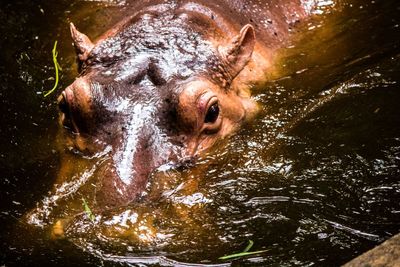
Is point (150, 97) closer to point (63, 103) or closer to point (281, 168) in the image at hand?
point (63, 103)

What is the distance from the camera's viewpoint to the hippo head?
14.1ft

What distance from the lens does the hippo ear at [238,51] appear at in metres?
5.22

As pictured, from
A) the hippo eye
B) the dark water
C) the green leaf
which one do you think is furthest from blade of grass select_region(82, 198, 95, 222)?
the hippo eye

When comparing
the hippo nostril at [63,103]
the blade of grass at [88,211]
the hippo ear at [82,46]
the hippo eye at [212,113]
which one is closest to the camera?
the blade of grass at [88,211]

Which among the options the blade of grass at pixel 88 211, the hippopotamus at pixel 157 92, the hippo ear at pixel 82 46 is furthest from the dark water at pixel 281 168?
the hippo ear at pixel 82 46

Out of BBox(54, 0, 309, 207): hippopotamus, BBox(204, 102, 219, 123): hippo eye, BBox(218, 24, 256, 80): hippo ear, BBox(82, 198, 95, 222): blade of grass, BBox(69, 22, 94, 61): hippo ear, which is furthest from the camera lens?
BBox(69, 22, 94, 61): hippo ear

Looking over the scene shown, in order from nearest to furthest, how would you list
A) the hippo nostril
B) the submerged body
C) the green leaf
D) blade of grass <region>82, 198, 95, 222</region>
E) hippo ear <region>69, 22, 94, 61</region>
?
the green leaf < blade of grass <region>82, 198, 95, 222</region> < the submerged body < the hippo nostril < hippo ear <region>69, 22, 94, 61</region>

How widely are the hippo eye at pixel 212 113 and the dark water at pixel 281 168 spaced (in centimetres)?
25

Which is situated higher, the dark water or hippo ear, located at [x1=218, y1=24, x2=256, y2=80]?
hippo ear, located at [x1=218, y1=24, x2=256, y2=80]

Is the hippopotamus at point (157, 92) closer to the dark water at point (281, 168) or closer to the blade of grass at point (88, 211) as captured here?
the blade of grass at point (88, 211)

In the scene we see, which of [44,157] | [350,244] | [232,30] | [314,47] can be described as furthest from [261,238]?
[314,47]

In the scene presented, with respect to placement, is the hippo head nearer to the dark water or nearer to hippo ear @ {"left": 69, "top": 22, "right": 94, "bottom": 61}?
hippo ear @ {"left": 69, "top": 22, "right": 94, "bottom": 61}

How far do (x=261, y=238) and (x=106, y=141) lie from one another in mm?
1376

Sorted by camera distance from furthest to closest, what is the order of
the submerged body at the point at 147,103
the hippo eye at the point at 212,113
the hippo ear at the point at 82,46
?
the hippo ear at the point at 82,46 → the hippo eye at the point at 212,113 → the submerged body at the point at 147,103
